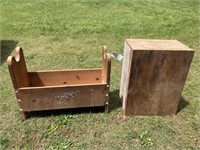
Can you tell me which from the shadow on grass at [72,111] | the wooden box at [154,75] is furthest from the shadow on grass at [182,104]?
the shadow on grass at [72,111]

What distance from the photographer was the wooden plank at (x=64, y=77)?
286 centimetres

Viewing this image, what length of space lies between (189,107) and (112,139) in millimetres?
1190

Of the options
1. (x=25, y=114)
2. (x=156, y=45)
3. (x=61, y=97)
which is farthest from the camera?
(x=25, y=114)

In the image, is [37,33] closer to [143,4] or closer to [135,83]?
[135,83]

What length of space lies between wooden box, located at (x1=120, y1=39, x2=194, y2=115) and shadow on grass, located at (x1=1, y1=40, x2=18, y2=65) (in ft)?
8.69

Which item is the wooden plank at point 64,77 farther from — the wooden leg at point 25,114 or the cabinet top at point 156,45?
the cabinet top at point 156,45

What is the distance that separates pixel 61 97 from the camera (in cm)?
253

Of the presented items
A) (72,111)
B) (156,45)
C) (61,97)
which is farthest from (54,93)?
(156,45)

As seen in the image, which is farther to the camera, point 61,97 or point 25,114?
point 25,114

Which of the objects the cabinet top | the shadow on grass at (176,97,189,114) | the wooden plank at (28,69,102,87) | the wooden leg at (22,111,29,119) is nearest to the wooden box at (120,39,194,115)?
the cabinet top

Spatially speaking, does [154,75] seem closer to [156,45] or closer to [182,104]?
[156,45]

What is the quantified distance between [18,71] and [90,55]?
2.14 meters

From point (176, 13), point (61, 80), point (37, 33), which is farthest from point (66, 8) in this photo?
point (61, 80)

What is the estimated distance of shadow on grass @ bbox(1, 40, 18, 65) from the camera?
4340mm
